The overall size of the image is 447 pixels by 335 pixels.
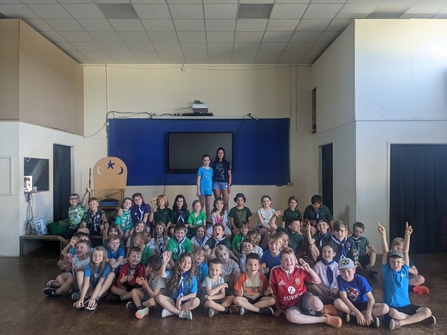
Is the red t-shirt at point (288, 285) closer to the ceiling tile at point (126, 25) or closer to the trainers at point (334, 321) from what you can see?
the trainers at point (334, 321)

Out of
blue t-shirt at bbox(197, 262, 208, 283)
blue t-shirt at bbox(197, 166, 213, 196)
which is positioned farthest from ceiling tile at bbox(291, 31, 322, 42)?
blue t-shirt at bbox(197, 262, 208, 283)

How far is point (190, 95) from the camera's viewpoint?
7.17m

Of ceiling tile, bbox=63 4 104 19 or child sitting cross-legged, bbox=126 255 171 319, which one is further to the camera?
ceiling tile, bbox=63 4 104 19

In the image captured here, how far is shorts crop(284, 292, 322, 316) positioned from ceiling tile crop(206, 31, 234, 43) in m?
4.31

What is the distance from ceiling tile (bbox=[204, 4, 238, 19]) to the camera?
4.65 meters

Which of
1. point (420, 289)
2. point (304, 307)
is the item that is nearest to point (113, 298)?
point (304, 307)

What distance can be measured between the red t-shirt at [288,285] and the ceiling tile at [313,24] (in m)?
3.84

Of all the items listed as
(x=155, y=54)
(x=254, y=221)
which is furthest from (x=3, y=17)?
(x=254, y=221)

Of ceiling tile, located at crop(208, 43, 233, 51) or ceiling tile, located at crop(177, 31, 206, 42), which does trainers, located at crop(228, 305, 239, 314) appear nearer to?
ceiling tile, located at crop(177, 31, 206, 42)

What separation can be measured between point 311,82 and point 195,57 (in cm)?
253

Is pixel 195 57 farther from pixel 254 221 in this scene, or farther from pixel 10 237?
pixel 10 237

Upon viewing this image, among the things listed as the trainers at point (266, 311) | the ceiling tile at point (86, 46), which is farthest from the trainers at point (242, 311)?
the ceiling tile at point (86, 46)

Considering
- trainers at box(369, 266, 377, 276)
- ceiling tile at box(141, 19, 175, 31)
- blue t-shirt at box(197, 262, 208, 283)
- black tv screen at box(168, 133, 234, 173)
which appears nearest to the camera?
blue t-shirt at box(197, 262, 208, 283)

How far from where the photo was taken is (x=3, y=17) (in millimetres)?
4969
